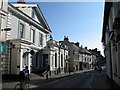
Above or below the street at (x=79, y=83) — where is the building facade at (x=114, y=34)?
above

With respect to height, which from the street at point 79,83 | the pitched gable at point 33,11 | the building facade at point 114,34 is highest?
the pitched gable at point 33,11

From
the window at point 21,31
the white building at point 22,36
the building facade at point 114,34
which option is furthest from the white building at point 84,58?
the building facade at point 114,34

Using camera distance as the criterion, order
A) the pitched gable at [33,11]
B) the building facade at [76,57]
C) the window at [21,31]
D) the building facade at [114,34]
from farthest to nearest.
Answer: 1. the building facade at [76,57]
2. the pitched gable at [33,11]
3. the window at [21,31]
4. the building facade at [114,34]

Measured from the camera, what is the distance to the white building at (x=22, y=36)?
64.9 feet

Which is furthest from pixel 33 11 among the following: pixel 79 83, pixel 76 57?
pixel 76 57

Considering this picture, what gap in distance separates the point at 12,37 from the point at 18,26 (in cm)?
200

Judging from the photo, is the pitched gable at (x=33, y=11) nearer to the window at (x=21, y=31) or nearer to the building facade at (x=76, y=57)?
the window at (x=21, y=31)

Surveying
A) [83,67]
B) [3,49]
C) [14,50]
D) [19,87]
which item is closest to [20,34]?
[14,50]

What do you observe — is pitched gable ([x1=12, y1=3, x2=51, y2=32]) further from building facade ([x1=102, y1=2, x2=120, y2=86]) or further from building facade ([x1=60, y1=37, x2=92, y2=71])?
building facade ([x1=60, y1=37, x2=92, y2=71])

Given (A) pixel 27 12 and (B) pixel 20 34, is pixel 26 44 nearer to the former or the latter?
(B) pixel 20 34

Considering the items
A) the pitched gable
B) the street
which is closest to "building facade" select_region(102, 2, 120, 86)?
the street

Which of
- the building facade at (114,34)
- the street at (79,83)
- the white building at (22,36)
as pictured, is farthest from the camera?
the white building at (22,36)

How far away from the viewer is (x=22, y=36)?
23.1 m

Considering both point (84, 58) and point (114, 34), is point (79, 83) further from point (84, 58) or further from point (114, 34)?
point (84, 58)
